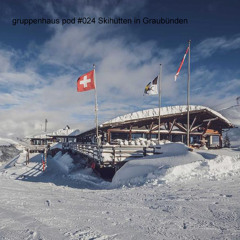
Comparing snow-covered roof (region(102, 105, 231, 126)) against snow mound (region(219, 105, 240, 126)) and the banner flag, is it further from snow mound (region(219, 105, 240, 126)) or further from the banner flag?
snow mound (region(219, 105, 240, 126))

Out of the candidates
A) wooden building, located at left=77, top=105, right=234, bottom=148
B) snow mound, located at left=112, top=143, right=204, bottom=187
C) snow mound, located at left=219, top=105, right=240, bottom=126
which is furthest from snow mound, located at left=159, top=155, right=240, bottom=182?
snow mound, located at left=219, top=105, right=240, bottom=126

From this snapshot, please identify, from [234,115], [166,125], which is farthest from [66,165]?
[234,115]

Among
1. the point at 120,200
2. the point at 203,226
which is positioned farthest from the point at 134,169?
the point at 203,226

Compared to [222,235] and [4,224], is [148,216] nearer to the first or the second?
[222,235]

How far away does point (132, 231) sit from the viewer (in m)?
3.83

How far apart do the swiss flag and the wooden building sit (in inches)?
204

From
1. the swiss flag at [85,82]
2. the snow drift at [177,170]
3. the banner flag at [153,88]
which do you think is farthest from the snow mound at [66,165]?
the banner flag at [153,88]

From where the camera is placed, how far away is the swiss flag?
16531 millimetres

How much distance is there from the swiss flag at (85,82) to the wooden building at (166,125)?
519 centimetres

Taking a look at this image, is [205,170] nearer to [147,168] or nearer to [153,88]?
[147,168]

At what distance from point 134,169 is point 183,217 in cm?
638

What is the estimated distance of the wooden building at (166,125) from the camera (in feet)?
72.6

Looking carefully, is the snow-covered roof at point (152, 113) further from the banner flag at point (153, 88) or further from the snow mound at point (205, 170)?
the snow mound at point (205, 170)

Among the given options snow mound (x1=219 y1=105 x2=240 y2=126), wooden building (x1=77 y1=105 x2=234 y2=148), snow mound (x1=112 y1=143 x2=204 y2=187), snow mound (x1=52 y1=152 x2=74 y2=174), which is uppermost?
snow mound (x1=219 y1=105 x2=240 y2=126)
